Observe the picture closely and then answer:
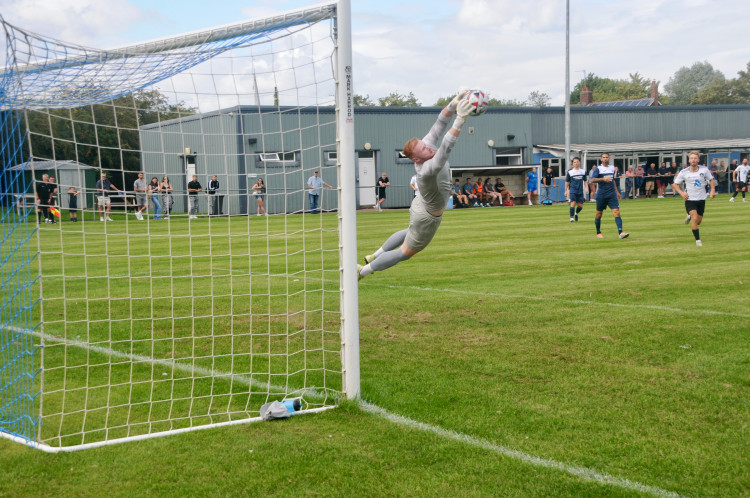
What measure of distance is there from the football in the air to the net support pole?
1.09 m

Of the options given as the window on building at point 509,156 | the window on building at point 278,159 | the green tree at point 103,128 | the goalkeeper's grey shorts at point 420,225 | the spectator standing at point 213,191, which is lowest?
the goalkeeper's grey shorts at point 420,225

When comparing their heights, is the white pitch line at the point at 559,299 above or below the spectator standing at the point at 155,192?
below

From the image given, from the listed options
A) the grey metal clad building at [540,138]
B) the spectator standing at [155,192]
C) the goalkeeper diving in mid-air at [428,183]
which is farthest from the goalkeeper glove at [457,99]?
the grey metal clad building at [540,138]

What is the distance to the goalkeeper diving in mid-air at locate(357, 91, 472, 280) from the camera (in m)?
6.07

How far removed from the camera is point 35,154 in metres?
5.00

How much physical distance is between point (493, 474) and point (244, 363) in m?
3.24

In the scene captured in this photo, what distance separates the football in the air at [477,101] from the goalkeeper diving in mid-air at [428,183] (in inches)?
1.5

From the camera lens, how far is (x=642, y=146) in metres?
44.1

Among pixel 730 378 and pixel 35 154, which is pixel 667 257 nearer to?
pixel 730 378

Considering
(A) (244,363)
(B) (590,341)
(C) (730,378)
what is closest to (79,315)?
(A) (244,363)

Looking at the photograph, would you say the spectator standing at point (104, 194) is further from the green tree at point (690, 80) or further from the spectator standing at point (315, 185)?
the green tree at point (690, 80)

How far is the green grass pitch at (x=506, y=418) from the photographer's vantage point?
405cm

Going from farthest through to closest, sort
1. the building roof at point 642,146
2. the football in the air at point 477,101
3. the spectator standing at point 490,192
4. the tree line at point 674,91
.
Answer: the tree line at point 674,91 → the building roof at point 642,146 → the spectator standing at point 490,192 → the football in the air at point 477,101

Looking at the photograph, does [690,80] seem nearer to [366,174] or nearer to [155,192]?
[366,174]
